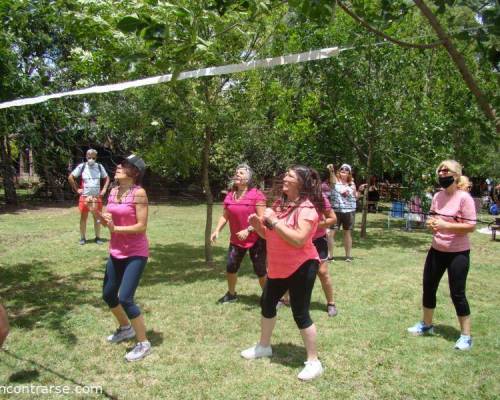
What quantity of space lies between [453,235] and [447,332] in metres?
1.26

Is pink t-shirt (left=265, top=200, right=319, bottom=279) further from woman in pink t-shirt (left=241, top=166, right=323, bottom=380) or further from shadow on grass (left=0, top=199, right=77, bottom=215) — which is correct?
shadow on grass (left=0, top=199, right=77, bottom=215)

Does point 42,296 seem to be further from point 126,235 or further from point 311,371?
point 311,371

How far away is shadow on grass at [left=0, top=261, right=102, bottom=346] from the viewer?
5.21 m

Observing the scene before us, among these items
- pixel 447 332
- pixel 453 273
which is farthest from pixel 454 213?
pixel 447 332

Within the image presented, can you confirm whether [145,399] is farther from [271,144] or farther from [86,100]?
[271,144]

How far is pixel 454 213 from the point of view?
14.8 feet

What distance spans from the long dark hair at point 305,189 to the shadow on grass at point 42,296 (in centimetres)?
249

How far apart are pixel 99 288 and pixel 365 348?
3.80 metres

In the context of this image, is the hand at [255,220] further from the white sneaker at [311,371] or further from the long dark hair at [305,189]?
the white sneaker at [311,371]

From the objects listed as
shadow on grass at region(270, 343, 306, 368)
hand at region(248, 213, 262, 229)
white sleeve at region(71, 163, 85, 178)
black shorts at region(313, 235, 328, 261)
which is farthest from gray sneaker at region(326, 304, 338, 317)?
white sleeve at region(71, 163, 85, 178)

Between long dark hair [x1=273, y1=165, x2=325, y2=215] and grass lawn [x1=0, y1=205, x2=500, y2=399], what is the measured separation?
1.43 meters

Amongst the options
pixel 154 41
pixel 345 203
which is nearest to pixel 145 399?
pixel 154 41

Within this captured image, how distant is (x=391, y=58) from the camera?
11.4 meters

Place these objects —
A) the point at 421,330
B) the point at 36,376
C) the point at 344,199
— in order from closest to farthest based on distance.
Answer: the point at 36,376 < the point at 421,330 < the point at 344,199
